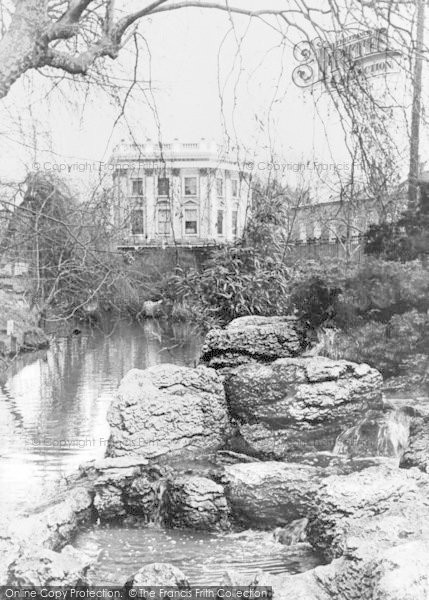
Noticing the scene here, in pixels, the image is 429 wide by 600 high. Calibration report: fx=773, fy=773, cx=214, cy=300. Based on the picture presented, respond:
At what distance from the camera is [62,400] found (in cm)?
1280

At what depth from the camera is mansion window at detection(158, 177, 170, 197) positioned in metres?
3.04

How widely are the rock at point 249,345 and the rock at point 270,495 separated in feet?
13.9

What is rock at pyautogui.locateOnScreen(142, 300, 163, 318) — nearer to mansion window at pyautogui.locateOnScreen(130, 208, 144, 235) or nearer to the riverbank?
the riverbank

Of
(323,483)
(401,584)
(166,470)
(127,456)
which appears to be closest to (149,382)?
(127,456)

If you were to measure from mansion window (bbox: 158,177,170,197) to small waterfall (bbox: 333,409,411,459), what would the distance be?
496 centimetres

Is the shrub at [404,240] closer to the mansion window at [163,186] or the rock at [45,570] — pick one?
the rock at [45,570]

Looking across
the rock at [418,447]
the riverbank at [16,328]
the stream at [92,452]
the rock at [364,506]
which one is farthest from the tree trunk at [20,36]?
the riverbank at [16,328]

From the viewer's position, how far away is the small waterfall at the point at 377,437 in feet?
24.9

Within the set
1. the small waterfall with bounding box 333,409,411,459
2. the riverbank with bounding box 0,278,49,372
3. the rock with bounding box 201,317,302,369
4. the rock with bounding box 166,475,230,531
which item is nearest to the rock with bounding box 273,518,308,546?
the rock with bounding box 166,475,230,531

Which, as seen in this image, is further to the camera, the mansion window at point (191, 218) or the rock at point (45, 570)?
the mansion window at point (191, 218)

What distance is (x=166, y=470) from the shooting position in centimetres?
679

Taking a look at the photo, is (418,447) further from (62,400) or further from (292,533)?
(62,400)

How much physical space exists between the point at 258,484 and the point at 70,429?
477 cm

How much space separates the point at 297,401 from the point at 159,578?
423 centimetres
